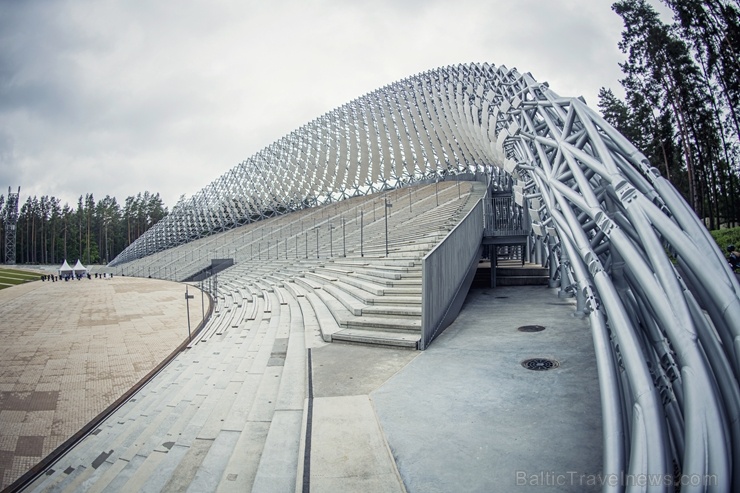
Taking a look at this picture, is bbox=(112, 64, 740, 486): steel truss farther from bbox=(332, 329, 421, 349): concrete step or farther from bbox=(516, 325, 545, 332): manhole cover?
bbox=(332, 329, 421, 349): concrete step

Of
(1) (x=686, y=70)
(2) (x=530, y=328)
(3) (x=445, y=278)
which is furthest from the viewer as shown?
(1) (x=686, y=70)

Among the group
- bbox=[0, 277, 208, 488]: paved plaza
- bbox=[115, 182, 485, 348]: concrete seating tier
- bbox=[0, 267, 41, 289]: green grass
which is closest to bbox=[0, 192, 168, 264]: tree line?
bbox=[0, 267, 41, 289]: green grass

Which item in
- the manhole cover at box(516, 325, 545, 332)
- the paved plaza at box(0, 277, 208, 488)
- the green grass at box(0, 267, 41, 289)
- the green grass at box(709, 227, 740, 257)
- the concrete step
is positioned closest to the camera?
the paved plaza at box(0, 277, 208, 488)

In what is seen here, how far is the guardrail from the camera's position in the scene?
22.9 ft

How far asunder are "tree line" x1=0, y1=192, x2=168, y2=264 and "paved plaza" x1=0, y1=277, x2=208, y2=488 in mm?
87281

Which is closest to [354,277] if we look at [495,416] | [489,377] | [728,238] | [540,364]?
[540,364]

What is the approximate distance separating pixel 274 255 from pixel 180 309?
1345 centimetres

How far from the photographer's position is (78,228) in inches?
3701

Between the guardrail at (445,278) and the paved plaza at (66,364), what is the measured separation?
527 centimetres

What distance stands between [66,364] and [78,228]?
103 meters

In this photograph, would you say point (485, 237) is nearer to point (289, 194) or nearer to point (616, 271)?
point (616, 271)

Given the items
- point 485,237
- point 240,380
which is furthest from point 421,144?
point 240,380

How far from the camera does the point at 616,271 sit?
4727 millimetres

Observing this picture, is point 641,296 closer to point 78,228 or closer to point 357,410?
point 357,410
